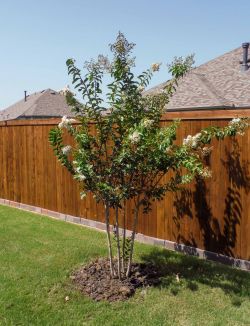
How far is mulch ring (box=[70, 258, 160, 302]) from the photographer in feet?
14.3

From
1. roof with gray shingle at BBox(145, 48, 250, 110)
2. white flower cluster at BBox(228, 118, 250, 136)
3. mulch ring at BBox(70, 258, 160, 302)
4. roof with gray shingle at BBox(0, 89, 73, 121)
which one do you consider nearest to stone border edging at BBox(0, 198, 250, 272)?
mulch ring at BBox(70, 258, 160, 302)

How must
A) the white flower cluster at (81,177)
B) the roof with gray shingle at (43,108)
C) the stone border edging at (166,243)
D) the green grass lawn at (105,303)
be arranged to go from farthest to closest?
1. the roof with gray shingle at (43,108)
2. the stone border edging at (166,243)
3. the white flower cluster at (81,177)
4. the green grass lawn at (105,303)

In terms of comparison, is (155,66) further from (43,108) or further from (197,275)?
(43,108)

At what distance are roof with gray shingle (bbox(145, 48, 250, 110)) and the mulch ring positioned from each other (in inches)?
383

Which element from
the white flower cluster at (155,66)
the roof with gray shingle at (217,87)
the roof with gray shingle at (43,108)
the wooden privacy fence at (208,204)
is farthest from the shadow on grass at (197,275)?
the roof with gray shingle at (43,108)

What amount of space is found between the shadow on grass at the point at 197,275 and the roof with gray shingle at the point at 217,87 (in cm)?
920

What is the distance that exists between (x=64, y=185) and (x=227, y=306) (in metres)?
4.16

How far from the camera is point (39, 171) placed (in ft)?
26.5

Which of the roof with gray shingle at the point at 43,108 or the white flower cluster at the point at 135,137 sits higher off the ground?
the roof with gray shingle at the point at 43,108

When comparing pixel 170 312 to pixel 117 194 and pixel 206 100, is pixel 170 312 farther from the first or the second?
pixel 206 100

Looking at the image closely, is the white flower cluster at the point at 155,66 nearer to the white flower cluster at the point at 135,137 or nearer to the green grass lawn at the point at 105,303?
the white flower cluster at the point at 135,137

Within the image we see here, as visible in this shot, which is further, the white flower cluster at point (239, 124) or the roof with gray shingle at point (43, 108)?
the roof with gray shingle at point (43, 108)

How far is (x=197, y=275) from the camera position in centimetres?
481

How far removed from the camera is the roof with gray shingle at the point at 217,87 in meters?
14.5
